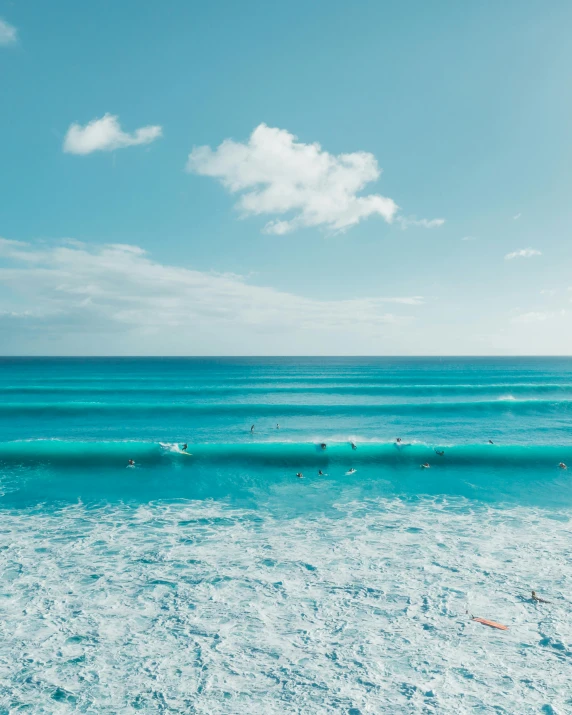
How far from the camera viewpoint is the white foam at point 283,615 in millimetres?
6086

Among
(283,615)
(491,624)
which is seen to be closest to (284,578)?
(283,615)

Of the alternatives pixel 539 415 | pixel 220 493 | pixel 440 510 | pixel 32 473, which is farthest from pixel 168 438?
pixel 539 415

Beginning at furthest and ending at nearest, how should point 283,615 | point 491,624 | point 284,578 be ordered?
point 284,578 < point 283,615 < point 491,624

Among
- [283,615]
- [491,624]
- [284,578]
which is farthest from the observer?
[284,578]

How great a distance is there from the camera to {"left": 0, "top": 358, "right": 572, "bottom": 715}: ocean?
20.4ft

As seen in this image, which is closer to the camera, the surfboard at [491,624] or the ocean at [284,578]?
the ocean at [284,578]

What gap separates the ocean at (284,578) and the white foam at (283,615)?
0.04 meters

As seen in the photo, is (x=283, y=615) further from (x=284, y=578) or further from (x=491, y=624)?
(x=491, y=624)

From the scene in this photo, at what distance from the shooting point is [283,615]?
7.89 m

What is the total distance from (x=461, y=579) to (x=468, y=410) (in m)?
29.1

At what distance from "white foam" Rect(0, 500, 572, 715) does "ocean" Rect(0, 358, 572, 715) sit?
0.04 meters

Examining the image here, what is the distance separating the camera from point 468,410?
3572cm

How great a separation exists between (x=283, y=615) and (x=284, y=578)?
1.30m

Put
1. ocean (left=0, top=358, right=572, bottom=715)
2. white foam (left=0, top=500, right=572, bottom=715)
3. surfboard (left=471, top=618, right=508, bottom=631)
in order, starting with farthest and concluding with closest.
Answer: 1. surfboard (left=471, top=618, right=508, bottom=631)
2. ocean (left=0, top=358, right=572, bottom=715)
3. white foam (left=0, top=500, right=572, bottom=715)
